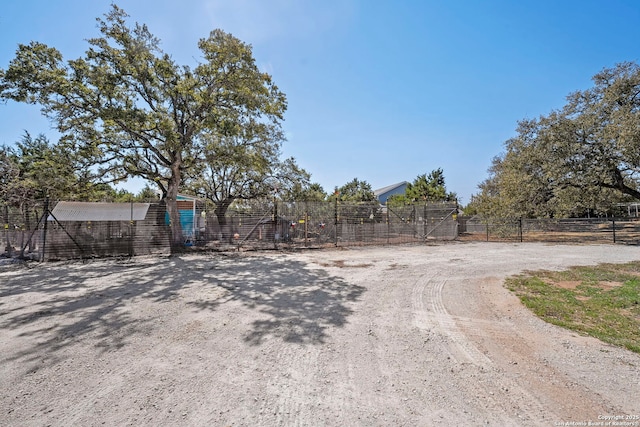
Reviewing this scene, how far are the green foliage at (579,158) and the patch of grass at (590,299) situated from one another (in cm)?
1158

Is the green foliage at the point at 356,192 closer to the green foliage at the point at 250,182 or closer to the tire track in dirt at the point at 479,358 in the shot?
the green foliage at the point at 250,182

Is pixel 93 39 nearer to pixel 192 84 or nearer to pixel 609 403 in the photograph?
pixel 192 84

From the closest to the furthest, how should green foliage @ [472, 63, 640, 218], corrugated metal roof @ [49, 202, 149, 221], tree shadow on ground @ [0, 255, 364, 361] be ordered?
tree shadow on ground @ [0, 255, 364, 361], corrugated metal roof @ [49, 202, 149, 221], green foliage @ [472, 63, 640, 218]

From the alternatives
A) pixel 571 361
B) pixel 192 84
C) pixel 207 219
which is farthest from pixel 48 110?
pixel 571 361

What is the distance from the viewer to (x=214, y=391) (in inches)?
105

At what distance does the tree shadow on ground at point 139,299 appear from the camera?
405 cm

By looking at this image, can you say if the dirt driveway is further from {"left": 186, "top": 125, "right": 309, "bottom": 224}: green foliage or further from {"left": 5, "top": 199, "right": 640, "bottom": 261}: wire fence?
{"left": 186, "top": 125, "right": 309, "bottom": 224}: green foliage

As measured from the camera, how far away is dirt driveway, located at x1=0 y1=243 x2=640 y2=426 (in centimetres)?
240

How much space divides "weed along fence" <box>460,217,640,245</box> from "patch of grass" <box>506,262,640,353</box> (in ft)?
37.5

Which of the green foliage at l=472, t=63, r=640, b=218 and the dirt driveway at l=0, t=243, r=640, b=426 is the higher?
the green foliage at l=472, t=63, r=640, b=218

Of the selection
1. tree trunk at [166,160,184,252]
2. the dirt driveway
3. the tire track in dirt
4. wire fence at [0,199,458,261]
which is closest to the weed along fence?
wire fence at [0,199,458,261]

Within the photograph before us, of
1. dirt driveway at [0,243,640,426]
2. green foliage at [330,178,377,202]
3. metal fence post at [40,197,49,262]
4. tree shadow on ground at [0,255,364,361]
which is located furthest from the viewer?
green foliage at [330,178,377,202]

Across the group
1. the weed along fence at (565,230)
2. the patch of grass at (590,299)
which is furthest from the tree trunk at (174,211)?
the weed along fence at (565,230)

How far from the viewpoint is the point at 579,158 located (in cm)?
1770
